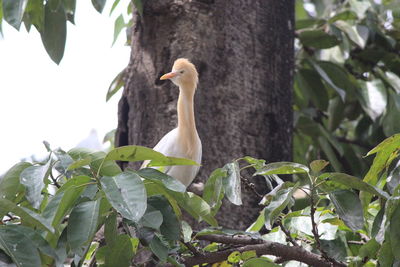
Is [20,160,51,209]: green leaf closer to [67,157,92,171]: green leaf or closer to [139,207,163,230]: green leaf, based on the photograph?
[67,157,92,171]: green leaf

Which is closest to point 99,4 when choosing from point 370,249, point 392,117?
point 370,249

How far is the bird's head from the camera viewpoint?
287cm

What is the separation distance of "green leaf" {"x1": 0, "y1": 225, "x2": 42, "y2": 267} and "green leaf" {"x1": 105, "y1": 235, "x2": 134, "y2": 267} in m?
0.25

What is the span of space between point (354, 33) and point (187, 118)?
1.43 metres

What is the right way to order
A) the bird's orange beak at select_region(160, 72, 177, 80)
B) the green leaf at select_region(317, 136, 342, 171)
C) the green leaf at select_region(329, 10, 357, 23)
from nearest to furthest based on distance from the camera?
the bird's orange beak at select_region(160, 72, 177, 80) → the green leaf at select_region(317, 136, 342, 171) → the green leaf at select_region(329, 10, 357, 23)

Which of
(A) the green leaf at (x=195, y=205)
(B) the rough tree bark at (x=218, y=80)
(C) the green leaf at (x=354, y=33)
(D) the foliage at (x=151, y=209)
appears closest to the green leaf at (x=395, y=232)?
(D) the foliage at (x=151, y=209)

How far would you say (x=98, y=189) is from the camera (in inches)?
67.2

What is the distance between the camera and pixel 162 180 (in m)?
1.72

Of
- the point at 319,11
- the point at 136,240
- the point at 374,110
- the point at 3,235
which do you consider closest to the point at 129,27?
the point at 374,110

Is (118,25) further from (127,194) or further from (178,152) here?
(127,194)

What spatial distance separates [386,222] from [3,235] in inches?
35.3

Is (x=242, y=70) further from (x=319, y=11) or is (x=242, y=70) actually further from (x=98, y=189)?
(x=319, y=11)

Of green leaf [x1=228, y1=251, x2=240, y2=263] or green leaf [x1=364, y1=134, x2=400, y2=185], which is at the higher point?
green leaf [x1=364, y1=134, x2=400, y2=185]

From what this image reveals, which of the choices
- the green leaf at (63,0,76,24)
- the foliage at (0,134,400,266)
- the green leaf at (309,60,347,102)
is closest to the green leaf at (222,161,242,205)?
the foliage at (0,134,400,266)
